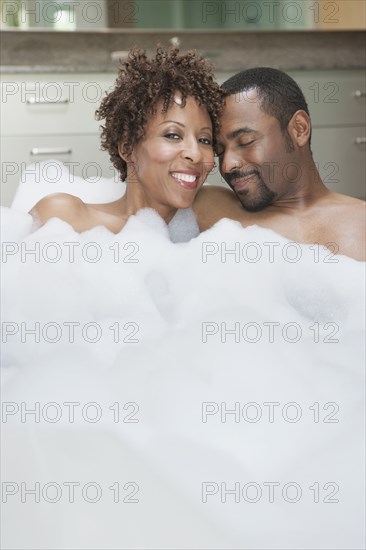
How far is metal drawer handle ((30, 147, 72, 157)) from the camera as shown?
232 centimetres

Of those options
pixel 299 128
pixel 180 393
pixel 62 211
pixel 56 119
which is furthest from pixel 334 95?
pixel 180 393

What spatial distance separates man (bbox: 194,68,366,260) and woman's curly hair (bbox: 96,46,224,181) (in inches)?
1.8

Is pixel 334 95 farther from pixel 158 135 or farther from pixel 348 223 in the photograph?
pixel 158 135

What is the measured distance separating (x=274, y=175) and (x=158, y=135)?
20cm

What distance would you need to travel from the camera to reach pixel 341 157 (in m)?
2.54

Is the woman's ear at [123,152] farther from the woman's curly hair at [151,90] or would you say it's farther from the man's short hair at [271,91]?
the man's short hair at [271,91]

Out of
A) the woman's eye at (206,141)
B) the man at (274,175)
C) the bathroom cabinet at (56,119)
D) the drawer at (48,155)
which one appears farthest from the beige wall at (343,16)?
the woman's eye at (206,141)

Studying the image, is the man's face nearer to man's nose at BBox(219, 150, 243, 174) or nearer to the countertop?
man's nose at BBox(219, 150, 243, 174)

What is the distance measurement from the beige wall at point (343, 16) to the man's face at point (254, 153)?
1.28m

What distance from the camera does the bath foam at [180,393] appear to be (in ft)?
3.12

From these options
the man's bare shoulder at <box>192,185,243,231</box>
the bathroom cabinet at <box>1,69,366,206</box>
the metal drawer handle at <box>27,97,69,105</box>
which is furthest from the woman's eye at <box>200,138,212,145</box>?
the metal drawer handle at <box>27,97,69,105</box>

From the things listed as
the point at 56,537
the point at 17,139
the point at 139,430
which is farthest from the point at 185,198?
the point at 17,139

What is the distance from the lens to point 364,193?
2.59m

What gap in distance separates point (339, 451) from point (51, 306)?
423mm
